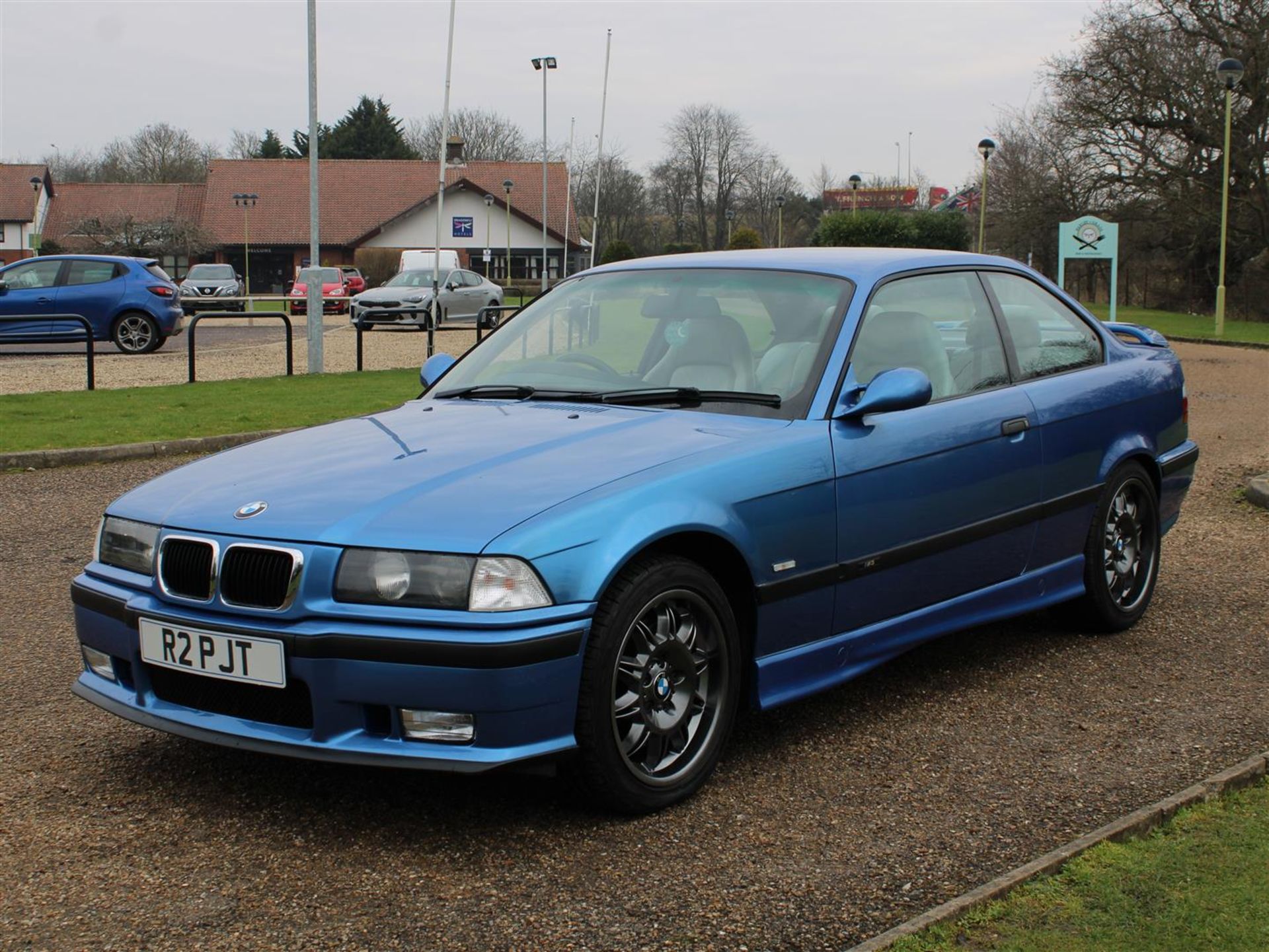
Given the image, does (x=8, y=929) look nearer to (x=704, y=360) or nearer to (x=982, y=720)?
(x=704, y=360)

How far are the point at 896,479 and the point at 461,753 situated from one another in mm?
1817

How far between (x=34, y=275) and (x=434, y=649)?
22.5 m

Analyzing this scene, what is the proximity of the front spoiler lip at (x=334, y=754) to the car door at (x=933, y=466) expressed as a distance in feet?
4.50

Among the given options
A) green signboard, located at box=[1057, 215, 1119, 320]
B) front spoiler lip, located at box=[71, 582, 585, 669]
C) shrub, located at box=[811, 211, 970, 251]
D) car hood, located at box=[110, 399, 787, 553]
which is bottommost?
front spoiler lip, located at box=[71, 582, 585, 669]

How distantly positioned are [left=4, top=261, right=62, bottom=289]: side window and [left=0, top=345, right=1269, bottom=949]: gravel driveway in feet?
63.4

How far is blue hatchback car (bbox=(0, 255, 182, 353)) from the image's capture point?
2312cm

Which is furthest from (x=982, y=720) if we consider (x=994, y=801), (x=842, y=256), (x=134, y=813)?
(x=134, y=813)

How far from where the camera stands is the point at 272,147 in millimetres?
102688

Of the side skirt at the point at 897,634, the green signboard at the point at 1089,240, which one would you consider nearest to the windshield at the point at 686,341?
the side skirt at the point at 897,634

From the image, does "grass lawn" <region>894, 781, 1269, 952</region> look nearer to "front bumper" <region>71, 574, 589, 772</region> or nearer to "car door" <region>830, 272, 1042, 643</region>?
"front bumper" <region>71, 574, 589, 772</region>

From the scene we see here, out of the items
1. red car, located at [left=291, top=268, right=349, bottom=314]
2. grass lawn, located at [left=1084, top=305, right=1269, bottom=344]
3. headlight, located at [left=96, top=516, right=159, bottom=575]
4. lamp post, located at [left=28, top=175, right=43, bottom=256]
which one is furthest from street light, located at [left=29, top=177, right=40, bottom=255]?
headlight, located at [left=96, top=516, right=159, bottom=575]

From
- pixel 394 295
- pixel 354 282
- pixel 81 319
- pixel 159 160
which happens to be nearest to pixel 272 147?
pixel 159 160

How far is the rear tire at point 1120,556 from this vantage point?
226 inches

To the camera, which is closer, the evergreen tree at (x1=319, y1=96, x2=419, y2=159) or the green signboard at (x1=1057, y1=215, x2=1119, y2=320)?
the green signboard at (x1=1057, y1=215, x2=1119, y2=320)
